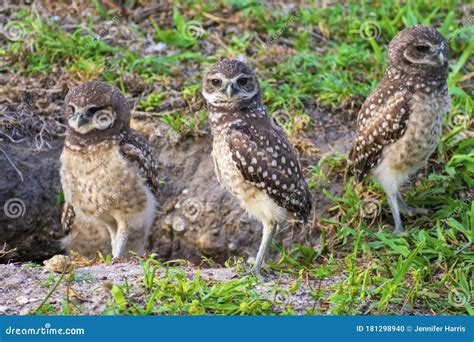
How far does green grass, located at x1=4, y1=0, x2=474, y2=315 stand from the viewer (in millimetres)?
4797

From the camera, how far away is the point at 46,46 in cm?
734

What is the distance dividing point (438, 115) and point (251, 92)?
1324 millimetres

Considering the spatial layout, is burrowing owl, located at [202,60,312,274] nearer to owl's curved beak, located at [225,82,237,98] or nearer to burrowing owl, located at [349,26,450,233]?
owl's curved beak, located at [225,82,237,98]

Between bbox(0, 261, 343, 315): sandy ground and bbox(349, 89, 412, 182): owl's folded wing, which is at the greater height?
bbox(349, 89, 412, 182): owl's folded wing

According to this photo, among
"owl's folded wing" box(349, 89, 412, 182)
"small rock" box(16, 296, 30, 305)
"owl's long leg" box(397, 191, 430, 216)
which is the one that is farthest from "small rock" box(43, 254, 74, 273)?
"owl's long leg" box(397, 191, 430, 216)

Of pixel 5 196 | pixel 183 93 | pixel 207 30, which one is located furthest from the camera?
pixel 207 30

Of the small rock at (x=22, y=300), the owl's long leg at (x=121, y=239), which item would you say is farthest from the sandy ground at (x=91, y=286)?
the owl's long leg at (x=121, y=239)

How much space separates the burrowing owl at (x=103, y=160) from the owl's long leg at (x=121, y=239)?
4 cm

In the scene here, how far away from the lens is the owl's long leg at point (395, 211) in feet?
20.1

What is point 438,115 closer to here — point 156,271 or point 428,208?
point 428,208

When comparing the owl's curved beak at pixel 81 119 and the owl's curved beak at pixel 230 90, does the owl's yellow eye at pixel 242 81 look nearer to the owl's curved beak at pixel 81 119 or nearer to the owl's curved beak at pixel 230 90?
the owl's curved beak at pixel 230 90

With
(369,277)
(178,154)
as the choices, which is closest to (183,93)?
(178,154)

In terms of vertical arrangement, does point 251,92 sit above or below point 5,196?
above

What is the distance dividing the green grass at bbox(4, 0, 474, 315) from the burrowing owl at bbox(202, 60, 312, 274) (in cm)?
41
